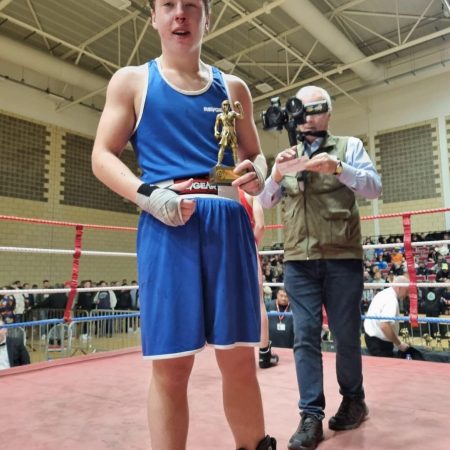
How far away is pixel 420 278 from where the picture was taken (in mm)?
8422

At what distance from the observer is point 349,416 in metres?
1.69

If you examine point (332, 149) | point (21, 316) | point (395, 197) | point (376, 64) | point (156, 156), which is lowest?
point (21, 316)

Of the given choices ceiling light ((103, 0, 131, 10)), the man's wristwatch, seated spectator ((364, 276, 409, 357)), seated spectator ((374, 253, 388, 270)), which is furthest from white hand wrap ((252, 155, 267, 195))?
seated spectator ((374, 253, 388, 270))

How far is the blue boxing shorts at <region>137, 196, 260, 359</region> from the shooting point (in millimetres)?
967

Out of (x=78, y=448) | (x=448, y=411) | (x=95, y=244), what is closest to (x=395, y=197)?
(x=95, y=244)

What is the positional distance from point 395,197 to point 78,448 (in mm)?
10180

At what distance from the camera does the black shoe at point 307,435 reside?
1483 mm

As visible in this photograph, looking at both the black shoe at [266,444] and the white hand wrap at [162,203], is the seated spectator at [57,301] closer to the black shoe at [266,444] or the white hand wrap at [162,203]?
the black shoe at [266,444]

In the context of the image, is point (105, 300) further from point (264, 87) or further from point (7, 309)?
point (264, 87)

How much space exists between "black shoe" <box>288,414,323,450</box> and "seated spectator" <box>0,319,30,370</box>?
267 cm

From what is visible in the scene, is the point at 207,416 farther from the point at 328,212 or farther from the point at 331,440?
the point at 328,212

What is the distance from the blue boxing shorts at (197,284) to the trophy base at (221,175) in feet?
0.16

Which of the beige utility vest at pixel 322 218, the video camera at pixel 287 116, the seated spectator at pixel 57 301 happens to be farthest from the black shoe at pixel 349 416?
the seated spectator at pixel 57 301

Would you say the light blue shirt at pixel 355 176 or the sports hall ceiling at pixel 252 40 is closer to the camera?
the light blue shirt at pixel 355 176
